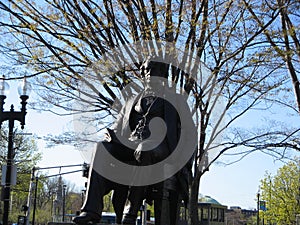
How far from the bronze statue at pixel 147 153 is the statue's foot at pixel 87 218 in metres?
0.10

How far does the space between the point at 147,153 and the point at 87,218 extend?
1030 mm

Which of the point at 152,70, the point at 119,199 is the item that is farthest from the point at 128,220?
the point at 152,70

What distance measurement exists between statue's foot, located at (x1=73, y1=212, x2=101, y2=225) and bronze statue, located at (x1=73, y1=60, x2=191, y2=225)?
0.10 meters

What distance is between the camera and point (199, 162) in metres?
13.8

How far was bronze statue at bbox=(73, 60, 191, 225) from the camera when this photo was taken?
564 centimetres

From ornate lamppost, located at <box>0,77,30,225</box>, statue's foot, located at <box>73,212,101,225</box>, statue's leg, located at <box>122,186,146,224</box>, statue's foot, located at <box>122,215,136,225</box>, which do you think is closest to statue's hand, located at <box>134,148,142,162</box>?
statue's leg, located at <box>122,186,146,224</box>

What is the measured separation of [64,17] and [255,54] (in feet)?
16.2

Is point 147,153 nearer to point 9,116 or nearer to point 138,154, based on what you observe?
point 138,154

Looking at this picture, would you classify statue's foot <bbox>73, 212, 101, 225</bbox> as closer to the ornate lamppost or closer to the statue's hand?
the statue's hand

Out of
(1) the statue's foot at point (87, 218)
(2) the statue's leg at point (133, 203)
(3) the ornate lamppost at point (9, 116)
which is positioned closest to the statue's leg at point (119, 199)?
(2) the statue's leg at point (133, 203)

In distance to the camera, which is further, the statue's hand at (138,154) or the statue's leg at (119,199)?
the statue's leg at (119,199)

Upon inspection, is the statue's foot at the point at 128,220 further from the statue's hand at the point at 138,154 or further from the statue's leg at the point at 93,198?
the statue's hand at the point at 138,154

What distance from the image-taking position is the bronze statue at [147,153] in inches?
222

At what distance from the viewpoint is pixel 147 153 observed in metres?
5.62
